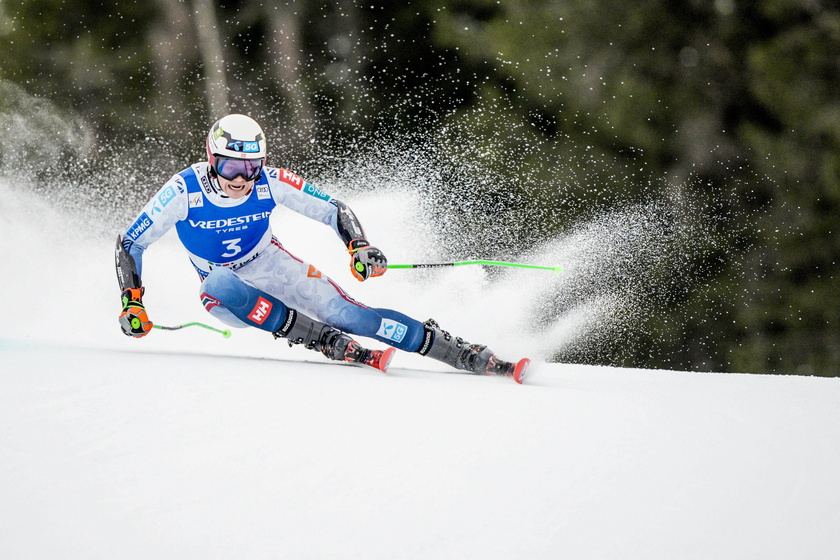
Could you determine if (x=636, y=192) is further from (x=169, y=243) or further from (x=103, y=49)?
(x=103, y=49)

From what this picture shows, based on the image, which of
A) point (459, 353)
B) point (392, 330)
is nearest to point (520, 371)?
point (459, 353)

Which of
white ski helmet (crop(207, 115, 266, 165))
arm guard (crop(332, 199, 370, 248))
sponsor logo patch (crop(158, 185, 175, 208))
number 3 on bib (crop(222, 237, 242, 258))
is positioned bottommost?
number 3 on bib (crop(222, 237, 242, 258))

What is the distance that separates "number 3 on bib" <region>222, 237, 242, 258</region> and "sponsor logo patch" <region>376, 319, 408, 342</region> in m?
0.80

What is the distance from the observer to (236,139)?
3.64m

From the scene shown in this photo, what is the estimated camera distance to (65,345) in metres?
4.11

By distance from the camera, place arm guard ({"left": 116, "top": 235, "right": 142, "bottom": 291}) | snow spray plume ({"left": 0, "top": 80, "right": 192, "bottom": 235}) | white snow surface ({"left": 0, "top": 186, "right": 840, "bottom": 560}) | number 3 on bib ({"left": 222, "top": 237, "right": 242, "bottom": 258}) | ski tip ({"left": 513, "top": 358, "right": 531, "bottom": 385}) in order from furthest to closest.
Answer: snow spray plume ({"left": 0, "top": 80, "right": 192, "bottom": 235}) → number 3 on bib ({"left": 222, "top": 237, "right": 242, "bottom": 258}) → arm guard ({"left": 116, "top": 235, "right": 142, "bottom": 291}) → ski tip ({"left": 513, "top": 358, "right": 531, "bottom": 385}) → white snow surface ({"left": 0, "top": 186, "right": 840, "bottom": 560})

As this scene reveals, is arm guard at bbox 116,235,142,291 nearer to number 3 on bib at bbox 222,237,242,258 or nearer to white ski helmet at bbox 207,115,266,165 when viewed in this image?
number 3 on bib at bbox 222,237,242,258

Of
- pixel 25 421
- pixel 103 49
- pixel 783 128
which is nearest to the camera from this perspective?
pixel 25 421

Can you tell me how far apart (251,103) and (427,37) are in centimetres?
318

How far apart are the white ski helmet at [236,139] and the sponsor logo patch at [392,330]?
0.93 m

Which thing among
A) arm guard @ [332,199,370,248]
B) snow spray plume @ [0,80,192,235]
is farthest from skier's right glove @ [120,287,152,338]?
snow spray plume @ [0,80,192,235]

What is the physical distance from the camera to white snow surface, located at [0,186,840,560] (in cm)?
182

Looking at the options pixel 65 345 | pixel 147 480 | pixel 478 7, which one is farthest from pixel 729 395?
pixel 478 7

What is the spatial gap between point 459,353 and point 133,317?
57.0 inches
